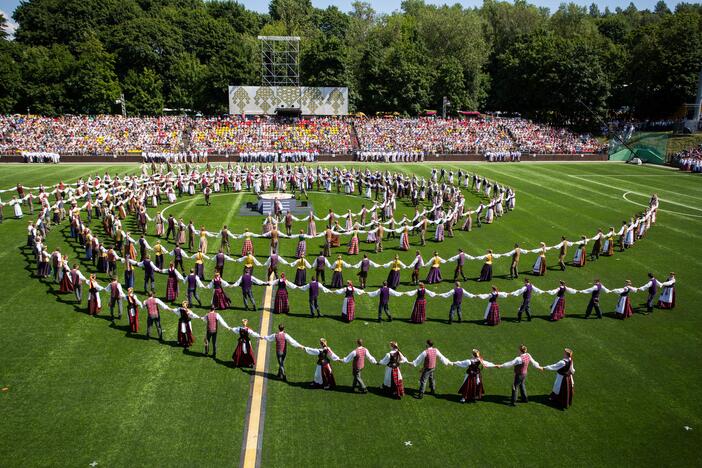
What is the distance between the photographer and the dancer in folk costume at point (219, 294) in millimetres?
17375

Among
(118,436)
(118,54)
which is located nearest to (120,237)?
(118,436)

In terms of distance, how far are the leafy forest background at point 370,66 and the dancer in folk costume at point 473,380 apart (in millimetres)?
64390

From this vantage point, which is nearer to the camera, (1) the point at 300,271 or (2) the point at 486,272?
(1) the point at 300,271

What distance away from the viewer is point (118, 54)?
77.9 meters

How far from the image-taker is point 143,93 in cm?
7325

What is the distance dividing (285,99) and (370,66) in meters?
18.1

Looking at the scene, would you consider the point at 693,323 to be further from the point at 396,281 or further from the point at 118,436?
the point at 118,436

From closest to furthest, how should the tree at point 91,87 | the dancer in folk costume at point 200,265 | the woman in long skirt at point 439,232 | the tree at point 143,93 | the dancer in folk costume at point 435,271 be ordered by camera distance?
1. the dancer in folk costume at point 200,265
2. the dancer in folk costume at point 435,271
3. the woman in long skirt at point 439,232
4. the tree at point 91,87
5. the tree at point 143,93

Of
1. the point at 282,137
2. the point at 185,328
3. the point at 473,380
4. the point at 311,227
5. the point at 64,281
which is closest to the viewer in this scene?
the point at 473,380

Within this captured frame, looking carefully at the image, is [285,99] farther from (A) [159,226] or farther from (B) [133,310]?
(B) [133,310]

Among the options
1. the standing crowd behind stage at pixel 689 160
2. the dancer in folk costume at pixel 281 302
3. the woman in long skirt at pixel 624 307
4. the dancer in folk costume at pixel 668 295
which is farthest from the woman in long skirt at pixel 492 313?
the standing crowd behind stage at pixel 689 160

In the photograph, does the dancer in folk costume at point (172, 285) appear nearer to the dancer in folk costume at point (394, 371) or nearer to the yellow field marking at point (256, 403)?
the yellow field marking at point (256, 403)

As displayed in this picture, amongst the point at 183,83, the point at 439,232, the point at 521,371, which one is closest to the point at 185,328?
the point at 521,371

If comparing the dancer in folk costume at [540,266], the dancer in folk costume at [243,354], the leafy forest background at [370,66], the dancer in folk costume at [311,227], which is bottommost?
the dancer in folk costume at [243,354]
